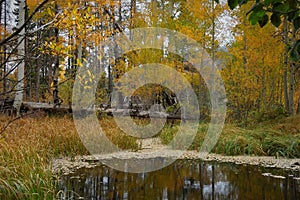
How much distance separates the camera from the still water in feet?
10.1

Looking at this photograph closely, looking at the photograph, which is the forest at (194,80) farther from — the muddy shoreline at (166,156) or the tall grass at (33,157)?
the muddy shoreline at (166,156)

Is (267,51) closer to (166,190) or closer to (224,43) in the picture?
(224,43)

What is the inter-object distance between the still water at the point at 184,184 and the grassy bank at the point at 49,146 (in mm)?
315

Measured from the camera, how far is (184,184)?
3.51 meters

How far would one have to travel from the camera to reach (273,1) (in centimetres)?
100

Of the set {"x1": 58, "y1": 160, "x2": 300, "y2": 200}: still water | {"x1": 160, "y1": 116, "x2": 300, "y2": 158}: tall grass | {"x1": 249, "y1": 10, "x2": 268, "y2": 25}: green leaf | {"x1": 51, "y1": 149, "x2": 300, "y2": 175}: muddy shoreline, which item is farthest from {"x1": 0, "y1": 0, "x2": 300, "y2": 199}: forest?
{"x1": 249, "y1": 10, "x2": 268, "y2": 25}: green leaf

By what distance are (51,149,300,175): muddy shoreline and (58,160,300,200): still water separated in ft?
0.91

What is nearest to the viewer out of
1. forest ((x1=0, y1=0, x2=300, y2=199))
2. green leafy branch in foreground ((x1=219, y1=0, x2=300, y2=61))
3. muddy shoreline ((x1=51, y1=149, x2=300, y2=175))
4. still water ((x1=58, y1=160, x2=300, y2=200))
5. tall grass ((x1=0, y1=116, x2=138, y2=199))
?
green leafy branch in foreground ((x1=219, y1=0, x2=300, y2=61))

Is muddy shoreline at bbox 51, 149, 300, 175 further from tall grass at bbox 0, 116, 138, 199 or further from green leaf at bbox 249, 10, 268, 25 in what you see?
green leaf at bbox 249, 10, 268, 25

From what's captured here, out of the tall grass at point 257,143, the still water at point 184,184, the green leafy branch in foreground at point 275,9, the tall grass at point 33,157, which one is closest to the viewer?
the green leafy branch in foreground at point 275,9

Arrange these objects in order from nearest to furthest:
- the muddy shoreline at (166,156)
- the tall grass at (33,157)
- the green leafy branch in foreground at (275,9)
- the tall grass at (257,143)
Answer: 1. the green leafy branch in foreground at (275,9)
2. the tall grass at (33,157)
3. the muddy shoreline at (166,156)
4. the tall grass at (257,143)

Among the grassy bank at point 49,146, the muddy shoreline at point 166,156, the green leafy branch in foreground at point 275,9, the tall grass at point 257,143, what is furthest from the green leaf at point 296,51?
the tall grass at point 257,143

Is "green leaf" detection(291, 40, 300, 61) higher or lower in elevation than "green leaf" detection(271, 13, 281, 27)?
lower

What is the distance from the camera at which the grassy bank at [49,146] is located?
2.74 meters
